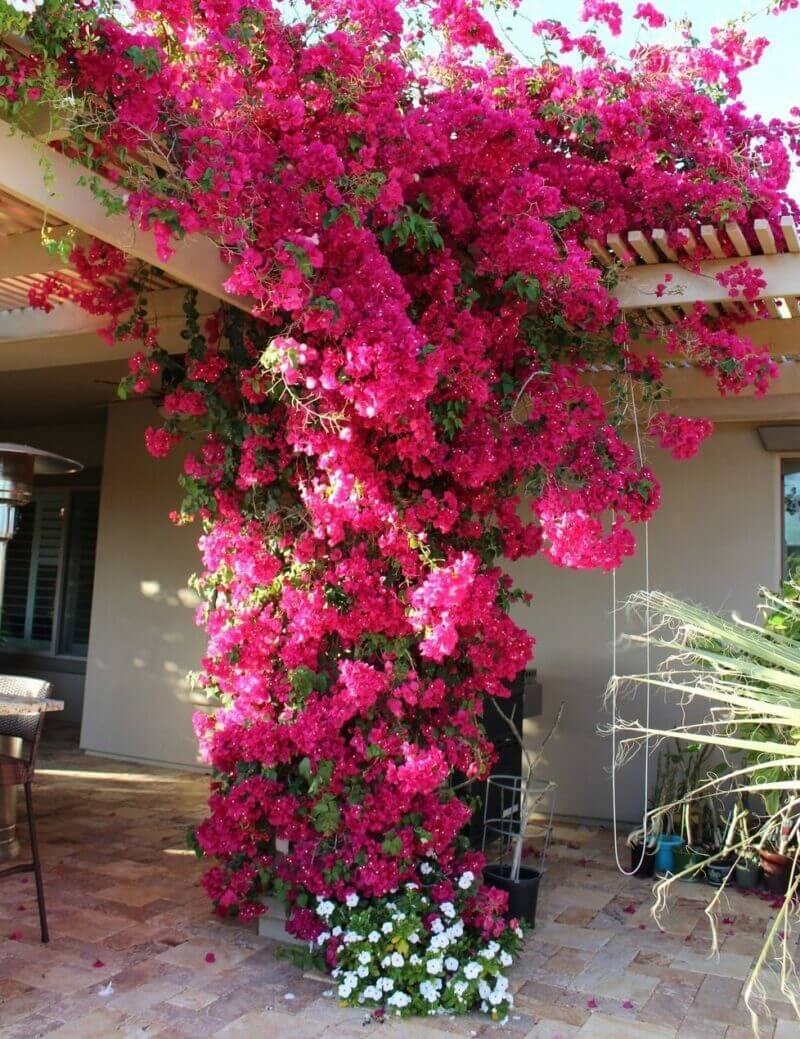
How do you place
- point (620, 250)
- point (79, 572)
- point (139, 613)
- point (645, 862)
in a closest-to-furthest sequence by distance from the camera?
point (620, 250)
point (645, 862)
point (139, 613)
point (79, 572)

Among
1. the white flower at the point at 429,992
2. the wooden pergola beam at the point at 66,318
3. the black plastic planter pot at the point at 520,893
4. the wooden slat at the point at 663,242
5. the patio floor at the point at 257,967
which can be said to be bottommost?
the patio floor at the point at 257,967

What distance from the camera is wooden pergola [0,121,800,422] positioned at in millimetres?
2971

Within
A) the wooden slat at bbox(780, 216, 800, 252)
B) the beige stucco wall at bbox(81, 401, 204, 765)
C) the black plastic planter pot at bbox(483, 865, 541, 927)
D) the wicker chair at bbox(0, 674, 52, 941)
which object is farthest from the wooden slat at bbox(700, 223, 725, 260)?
the beige stucco wall at bbox(81, 401, 204, 765)

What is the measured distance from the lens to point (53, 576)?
9406 millimetres

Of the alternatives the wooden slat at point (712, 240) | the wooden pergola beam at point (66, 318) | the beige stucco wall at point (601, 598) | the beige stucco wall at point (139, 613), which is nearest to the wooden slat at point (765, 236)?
the wooden slat at point (712, 240)

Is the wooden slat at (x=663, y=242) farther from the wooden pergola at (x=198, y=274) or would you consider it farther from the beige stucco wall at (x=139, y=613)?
the beige stucco wall at (x=139, y=613)

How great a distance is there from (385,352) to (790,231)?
1.80 m

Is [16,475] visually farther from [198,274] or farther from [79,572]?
[79,572]

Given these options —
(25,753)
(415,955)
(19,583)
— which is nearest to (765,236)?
(415,955)

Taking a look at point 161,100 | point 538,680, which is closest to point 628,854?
point 538,680

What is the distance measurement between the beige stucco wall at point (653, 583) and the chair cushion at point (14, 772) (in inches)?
132

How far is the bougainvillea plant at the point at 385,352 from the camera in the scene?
3096 mm

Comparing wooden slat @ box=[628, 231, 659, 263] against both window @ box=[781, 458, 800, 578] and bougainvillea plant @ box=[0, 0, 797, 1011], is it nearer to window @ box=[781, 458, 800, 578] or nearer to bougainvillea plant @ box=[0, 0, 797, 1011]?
bougainvillea plant @ box=[0, 0, 797, 1011]

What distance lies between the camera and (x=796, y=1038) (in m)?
3.00
